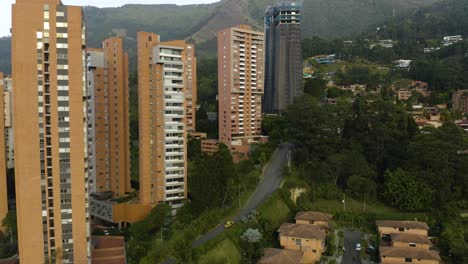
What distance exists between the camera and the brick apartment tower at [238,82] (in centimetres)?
4678

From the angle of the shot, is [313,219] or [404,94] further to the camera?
[404,94]

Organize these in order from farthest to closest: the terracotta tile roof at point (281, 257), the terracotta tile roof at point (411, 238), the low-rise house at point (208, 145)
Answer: the low-rise house at point (208, 145) < the terracotta tile roof at point (411, 238) < the terracotta tile roof at point (281, 257)

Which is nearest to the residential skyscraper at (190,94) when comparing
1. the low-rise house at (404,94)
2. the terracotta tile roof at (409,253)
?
the low-rise house at (404,94)

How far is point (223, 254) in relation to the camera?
2417cm

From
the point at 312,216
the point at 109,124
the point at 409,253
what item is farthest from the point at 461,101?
the point at 109,124

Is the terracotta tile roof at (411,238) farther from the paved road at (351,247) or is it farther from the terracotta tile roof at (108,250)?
the terracotta tile roof at (108,250)

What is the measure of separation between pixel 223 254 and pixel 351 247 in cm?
859

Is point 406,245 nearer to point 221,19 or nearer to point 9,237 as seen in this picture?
point 9,237

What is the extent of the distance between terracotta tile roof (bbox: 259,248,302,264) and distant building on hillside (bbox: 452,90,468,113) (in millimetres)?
39088

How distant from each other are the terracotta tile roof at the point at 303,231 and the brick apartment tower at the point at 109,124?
18126 millimetres

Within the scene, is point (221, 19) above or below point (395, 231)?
above

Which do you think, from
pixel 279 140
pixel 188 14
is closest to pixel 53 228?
pixel 279 140

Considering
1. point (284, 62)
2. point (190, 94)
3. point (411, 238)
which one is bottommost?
point (411, 238)

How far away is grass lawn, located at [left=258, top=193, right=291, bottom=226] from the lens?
28.7m
